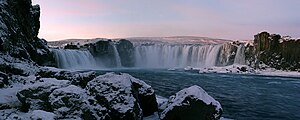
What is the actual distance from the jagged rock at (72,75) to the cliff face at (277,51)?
74520 mm

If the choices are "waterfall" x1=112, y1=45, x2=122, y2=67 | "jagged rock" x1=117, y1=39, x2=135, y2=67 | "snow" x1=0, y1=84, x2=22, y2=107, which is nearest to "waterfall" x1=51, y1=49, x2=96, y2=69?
"waterfall" x1=112, y1=45, x2=122, y2=67

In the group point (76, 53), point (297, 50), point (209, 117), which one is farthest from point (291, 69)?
point (209, 117)

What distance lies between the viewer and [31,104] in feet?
29.3

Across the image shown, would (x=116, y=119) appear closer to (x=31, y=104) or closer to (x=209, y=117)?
(x=31, y=104)

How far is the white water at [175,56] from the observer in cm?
9481

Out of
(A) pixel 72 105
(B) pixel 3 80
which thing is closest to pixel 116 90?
(A) pixel 72 105

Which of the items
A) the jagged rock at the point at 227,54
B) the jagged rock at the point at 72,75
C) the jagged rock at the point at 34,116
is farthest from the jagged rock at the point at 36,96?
the jagged rock at the point at 227,54

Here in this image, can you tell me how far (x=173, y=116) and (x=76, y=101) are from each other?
361 centimetres

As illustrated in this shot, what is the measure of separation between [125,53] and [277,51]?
47.3 m

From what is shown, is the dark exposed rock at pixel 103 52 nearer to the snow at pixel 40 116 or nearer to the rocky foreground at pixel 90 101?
the rocky foreground at pixel 90 101

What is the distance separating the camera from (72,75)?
11930 millimetres

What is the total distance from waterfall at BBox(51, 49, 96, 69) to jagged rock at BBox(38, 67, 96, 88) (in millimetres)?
38298

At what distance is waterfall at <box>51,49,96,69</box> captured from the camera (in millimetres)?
52250

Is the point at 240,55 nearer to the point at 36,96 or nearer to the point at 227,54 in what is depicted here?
the point at 227,54
